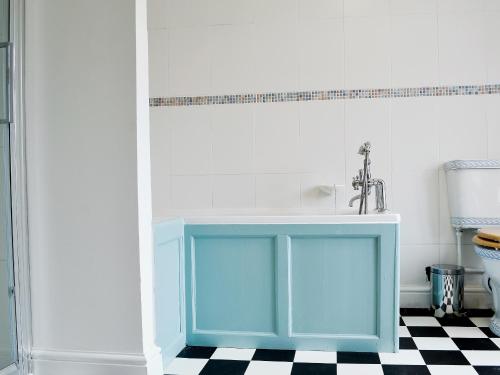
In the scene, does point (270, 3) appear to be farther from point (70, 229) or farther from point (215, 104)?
point (70, 229)

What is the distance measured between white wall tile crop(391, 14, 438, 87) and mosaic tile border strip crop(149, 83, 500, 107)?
57 millimetres

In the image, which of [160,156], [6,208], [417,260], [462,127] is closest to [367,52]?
[462,127]

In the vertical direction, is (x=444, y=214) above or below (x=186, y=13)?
below

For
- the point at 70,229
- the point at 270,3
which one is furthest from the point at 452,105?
the point at 70,229

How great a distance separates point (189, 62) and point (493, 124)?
6.41 ft

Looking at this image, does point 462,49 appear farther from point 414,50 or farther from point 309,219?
point 309,219

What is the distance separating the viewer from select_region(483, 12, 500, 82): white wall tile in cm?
292

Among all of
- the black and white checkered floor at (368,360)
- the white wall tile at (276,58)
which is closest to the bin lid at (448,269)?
the black and white checkered floor at (368,360)

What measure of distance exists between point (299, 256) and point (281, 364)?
0.48 meters

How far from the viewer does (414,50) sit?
117 inches

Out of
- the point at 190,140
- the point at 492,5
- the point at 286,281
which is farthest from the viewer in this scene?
the point at 190,140

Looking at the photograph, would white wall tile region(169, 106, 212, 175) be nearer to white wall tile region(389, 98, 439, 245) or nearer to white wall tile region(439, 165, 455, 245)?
white wall tile region(389, 98, 439, 245)

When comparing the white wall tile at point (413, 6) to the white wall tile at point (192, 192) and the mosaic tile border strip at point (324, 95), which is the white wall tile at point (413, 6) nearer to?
the mosaic tile border strip at point (324, 95)

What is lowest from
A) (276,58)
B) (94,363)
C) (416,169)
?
(94,363)
